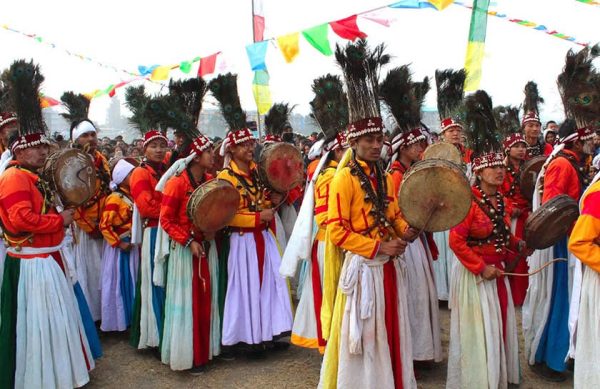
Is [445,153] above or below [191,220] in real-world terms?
above

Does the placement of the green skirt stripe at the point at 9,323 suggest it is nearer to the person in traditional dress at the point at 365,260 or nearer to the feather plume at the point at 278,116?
the person in traditional dress at the point at 365,260

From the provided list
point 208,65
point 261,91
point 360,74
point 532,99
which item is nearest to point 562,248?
point 360,74

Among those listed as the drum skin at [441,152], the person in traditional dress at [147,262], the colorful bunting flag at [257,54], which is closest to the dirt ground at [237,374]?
the person in traditional dress at [147,262]

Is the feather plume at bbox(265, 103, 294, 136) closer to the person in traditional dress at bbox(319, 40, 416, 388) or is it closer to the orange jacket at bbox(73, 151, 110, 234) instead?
the orange jacket at bbox(73, 151, 110, 234)

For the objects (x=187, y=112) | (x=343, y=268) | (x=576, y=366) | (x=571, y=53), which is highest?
(x=571, y=53)

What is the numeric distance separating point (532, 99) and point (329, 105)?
15.3 feet

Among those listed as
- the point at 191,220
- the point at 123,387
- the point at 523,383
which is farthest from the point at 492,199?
the point at 123,387

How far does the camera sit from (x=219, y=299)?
5.26 meters

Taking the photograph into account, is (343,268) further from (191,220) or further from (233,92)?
(233,92)

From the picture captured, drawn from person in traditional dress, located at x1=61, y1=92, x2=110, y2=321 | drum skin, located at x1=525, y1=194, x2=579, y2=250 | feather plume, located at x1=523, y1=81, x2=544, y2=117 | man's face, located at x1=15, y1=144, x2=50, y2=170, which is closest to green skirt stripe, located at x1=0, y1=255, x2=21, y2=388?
man's face, located at x1=15, y1=144, x2=50, y2=170

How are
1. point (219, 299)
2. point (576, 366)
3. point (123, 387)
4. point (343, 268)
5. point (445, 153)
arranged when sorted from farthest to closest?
point (445, 153)
point (219, 299)
point (123, 387)
point (343, 268)
point (576, 366)

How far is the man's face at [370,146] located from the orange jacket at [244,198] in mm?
1620

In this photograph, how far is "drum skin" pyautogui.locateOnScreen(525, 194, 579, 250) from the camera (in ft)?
12.6

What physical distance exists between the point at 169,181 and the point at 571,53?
3886 mm
